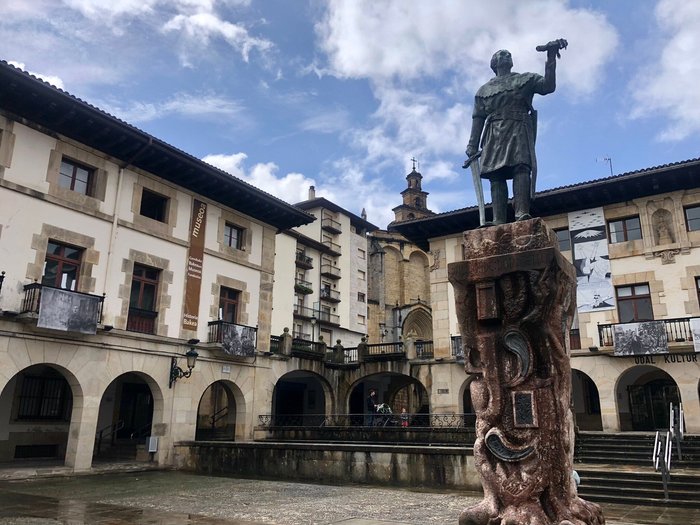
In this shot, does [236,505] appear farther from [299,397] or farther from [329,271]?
[329,271]

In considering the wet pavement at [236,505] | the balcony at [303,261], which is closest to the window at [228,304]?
the wet pavement at [236,505]

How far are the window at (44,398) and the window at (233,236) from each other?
782cm

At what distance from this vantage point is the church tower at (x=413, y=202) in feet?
183

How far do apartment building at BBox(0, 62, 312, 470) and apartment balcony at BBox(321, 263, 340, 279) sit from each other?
14604mm

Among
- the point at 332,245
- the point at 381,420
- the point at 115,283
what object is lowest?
the point at 381,420

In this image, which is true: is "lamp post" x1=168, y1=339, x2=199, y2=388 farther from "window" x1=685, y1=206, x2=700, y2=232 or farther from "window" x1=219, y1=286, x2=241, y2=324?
"window" x1=685, y1=206, x2=700, y2=232

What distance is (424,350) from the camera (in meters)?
25.2

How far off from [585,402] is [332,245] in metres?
21.7

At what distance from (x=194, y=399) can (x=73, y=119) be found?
32.8 ft

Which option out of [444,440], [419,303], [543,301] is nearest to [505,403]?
[543,301]

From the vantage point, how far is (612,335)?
20.2 metres

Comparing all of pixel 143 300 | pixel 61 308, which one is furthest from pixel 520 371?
pixel 143 300

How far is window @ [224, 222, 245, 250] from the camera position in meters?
22.3

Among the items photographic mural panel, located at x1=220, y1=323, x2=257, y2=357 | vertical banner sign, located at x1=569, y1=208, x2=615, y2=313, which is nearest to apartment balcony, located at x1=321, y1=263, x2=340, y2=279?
photographic mural panel, located at x1=220, y1=323, x2=257, y2=357
